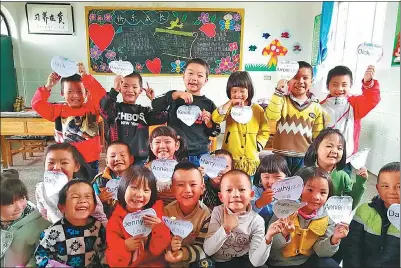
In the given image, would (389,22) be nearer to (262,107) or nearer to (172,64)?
(262,107)

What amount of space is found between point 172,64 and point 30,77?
1.69 ft

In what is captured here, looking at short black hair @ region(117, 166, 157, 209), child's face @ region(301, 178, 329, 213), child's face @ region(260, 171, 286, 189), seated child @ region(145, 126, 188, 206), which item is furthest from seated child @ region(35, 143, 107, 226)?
child's face @ region(301, 178, 329, 213)

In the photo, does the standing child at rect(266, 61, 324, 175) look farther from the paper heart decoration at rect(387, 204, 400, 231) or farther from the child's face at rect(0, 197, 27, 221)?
the child's face at rect(0, 197, 27, 221)

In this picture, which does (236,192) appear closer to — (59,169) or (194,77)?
(194,77)

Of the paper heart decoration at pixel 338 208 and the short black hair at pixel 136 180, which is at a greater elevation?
the short black hair at pixel 136 180

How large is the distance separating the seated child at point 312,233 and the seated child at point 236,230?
0.30 ft

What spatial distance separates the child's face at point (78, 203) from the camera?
3.19 ft

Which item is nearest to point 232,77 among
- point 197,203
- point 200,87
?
point 200,87

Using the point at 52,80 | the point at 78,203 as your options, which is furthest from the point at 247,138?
the point at 52,80

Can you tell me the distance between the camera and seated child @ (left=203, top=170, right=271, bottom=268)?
99 cm

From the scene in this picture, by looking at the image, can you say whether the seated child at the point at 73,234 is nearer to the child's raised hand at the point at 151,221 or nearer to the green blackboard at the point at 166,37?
the child's raised hand at the point at 151,221

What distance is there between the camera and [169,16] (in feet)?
3.72

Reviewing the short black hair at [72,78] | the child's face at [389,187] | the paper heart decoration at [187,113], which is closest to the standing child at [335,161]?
the child's face at [389,187]

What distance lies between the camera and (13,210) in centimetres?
99
